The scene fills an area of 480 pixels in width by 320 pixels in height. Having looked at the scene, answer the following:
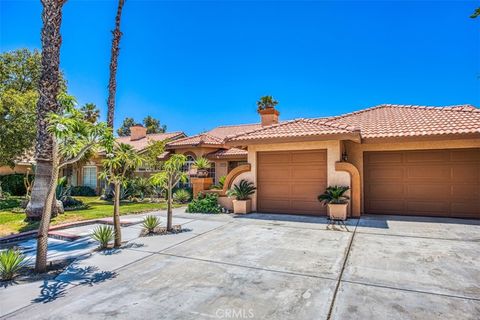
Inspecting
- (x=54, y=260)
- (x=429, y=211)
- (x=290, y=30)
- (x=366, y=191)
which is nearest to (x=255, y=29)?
(x=290, y=30)

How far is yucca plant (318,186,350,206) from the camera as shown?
34.8ft

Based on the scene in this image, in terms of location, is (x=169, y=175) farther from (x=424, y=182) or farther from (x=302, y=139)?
(x=424, y=182)

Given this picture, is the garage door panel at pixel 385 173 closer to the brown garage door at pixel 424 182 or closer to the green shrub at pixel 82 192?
the brown garage door at pixel 424 182

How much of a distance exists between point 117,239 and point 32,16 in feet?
42.3

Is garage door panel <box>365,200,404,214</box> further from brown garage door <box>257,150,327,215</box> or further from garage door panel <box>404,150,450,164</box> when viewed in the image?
brown garage door <box>257,150,327,215</box>

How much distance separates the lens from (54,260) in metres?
6.29

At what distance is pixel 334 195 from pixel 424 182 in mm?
4139

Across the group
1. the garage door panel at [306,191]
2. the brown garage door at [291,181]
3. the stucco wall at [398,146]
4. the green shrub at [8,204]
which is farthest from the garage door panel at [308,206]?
the green shrub at [8,204]

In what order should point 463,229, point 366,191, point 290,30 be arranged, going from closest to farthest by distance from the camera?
point 463,229, point 366,191, point 290,30

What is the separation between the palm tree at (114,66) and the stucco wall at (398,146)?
47.7 feet

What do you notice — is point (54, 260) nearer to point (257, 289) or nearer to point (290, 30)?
point (257, 289)

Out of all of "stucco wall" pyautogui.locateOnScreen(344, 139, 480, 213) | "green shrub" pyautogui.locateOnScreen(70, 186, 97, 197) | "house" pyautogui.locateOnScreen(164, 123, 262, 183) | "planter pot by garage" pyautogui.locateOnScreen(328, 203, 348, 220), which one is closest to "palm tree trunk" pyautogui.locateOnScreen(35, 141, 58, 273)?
"planter pot by garage" pyautogui.locateOnScreen(328, 203, 348, 220)

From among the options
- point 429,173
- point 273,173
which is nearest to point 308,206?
point 273,173

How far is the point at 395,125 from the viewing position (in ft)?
39.1
